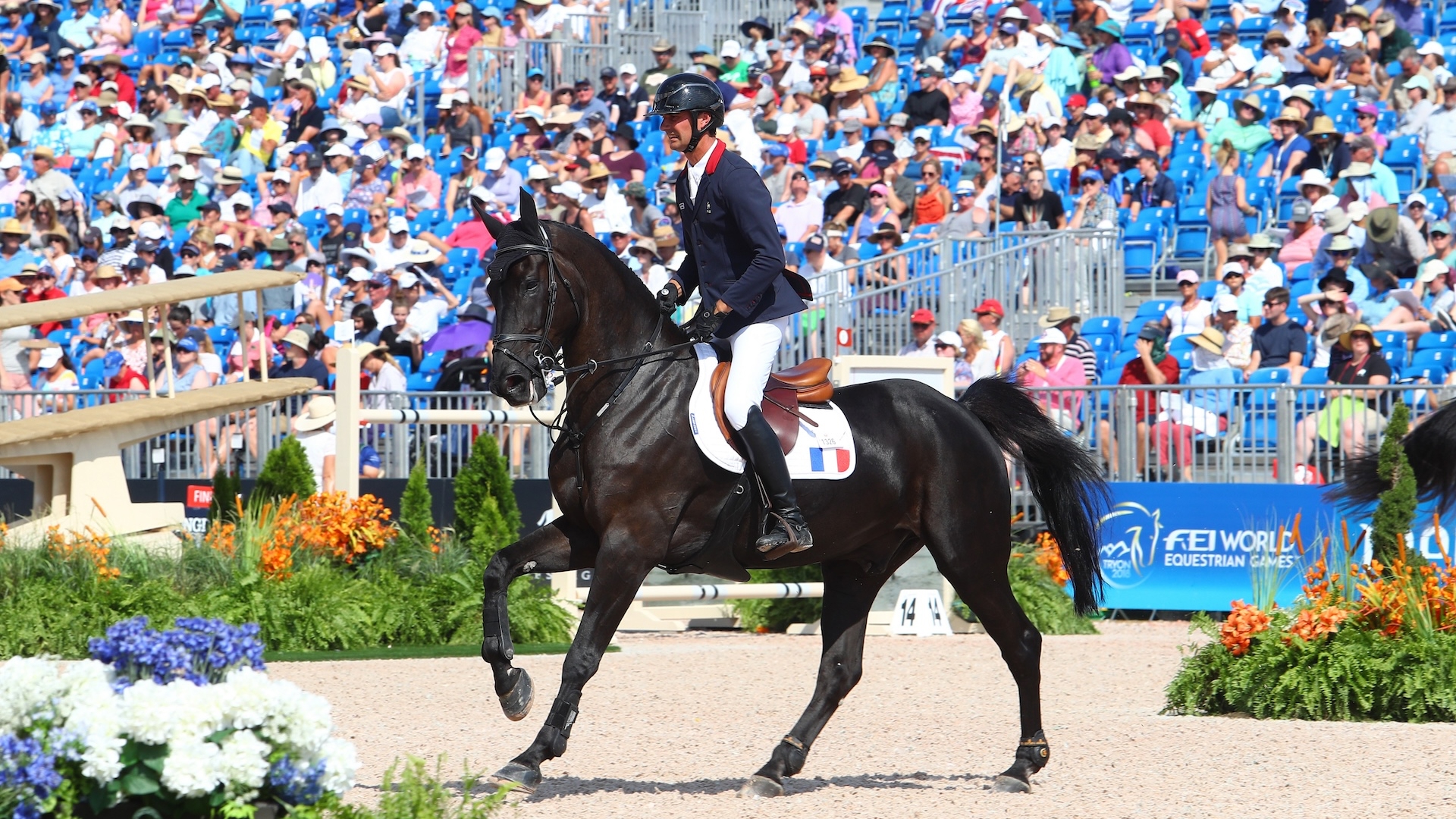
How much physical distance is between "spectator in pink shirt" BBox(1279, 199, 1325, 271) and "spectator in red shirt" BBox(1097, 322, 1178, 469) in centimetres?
163

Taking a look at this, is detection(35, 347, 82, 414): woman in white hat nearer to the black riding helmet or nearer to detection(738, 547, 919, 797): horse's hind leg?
detection(738, 547, 919, 797): horse's hind leg

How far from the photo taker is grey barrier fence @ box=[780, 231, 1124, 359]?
17.0m

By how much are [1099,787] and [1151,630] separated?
7.49m

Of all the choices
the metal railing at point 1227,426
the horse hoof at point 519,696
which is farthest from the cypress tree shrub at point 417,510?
the horse hoof at point 519,696

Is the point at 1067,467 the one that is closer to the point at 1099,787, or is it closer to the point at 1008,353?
the point at 1099,787

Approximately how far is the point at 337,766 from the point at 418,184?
61.7 ft

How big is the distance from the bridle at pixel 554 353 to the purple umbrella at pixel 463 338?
1109 centimetres

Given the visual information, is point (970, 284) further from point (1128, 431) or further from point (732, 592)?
point (732, 592)

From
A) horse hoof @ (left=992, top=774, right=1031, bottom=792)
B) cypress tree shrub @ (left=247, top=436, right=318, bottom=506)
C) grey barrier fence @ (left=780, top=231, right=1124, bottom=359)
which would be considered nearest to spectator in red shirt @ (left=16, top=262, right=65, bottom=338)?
cypress tree shrub @ (left=247, top=436, right=318, bottom=506)

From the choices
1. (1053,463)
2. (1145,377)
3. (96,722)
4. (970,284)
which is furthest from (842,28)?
(96,722)

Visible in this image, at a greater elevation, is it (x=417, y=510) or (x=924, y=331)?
(x=924, y=331)

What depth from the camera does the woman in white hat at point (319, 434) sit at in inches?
615

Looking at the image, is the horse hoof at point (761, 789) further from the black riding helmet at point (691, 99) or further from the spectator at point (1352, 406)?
the spectator at point (1352, 406)

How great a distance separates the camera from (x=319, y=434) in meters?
15.8
